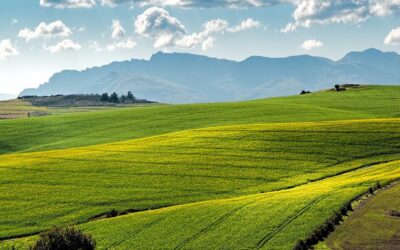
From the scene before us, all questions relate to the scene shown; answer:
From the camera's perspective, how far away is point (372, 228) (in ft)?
115

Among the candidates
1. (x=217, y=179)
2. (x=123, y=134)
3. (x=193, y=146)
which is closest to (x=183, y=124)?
(x=123, y=134)

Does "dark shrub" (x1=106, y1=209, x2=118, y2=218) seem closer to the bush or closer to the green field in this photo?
the green field

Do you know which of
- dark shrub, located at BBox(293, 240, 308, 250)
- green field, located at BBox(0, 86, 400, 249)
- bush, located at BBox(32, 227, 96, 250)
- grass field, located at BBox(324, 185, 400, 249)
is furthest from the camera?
green field, located at BBox(0, 86, 400, 249)

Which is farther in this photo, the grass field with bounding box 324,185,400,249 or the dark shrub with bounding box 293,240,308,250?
the dark shrub with bounding box 293,240,308,250

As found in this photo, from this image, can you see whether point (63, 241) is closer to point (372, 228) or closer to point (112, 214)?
point (112, 214)

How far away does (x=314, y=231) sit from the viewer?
35125 mm

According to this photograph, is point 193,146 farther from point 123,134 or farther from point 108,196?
point 123,134

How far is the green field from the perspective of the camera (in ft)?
128

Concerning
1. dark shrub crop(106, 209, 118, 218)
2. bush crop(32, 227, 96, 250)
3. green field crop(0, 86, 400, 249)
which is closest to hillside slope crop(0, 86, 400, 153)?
green field crop(0, 86, 400, 249)

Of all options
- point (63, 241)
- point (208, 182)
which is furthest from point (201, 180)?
point (63, 241)

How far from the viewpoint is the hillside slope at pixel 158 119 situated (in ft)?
307

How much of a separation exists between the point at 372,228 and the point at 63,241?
1909cm

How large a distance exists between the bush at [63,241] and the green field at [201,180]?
11.1 feet

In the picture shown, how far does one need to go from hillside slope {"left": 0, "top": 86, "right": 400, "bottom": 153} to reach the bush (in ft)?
174
